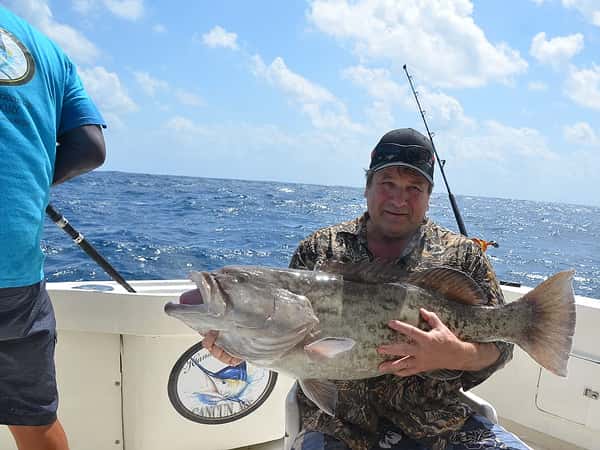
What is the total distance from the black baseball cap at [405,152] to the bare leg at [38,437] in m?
1.96

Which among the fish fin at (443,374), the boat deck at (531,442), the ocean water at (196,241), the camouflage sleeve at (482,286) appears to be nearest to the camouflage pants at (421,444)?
the camouflage sleeve at (482,286)

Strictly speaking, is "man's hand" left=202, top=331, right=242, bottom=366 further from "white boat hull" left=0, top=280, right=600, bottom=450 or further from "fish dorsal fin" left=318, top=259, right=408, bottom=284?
"white boat hull" left=0, top=280, right=600, bottom=450

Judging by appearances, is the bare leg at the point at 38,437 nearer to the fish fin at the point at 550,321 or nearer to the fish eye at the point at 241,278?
the fish eye at the point at 241,278

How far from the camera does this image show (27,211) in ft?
6.63

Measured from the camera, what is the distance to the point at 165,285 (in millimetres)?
3791

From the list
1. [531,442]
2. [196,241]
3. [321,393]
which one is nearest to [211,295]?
[321,393]

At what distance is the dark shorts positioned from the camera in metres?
2.05

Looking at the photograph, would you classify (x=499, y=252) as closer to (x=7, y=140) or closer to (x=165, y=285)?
(x=165, y=285)

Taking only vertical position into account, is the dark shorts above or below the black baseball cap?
below

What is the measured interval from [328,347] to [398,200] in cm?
92

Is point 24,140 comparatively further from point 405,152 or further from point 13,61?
point 405,152

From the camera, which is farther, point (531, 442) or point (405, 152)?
point (531, 442)

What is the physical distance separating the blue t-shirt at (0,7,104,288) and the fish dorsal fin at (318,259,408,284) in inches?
48.6

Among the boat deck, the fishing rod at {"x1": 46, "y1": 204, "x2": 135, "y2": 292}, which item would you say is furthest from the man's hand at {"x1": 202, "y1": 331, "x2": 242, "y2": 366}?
the boat deck
